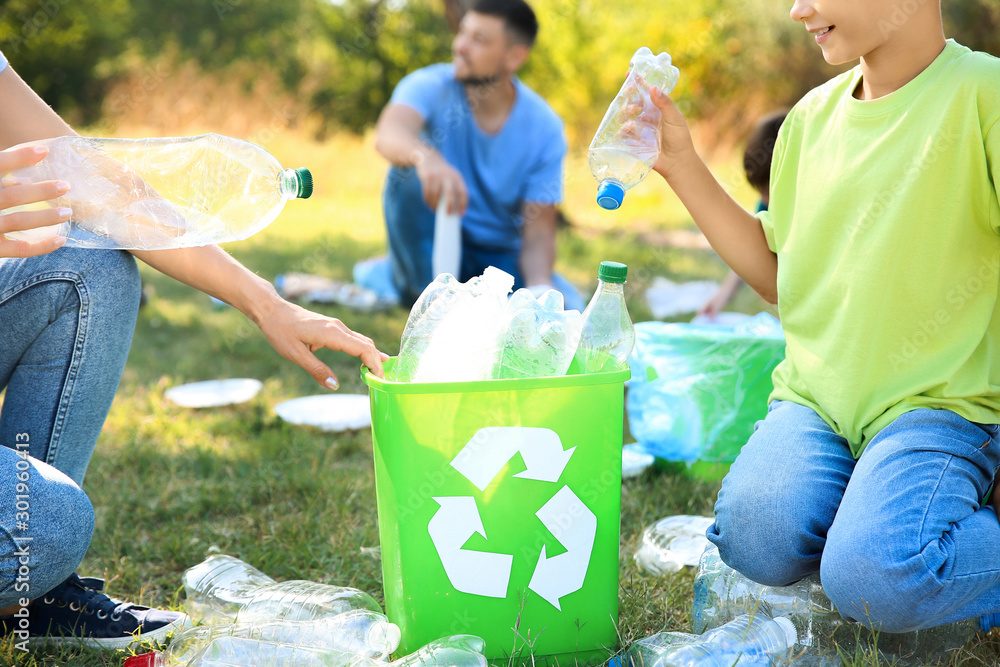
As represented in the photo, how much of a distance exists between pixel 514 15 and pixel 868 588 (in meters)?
3.35

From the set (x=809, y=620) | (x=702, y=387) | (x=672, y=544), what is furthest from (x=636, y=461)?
(x=809, y=620)

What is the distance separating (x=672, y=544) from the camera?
1898mm

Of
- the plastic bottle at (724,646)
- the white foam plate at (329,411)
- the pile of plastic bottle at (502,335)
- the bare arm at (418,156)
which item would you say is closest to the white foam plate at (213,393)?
the white foam plate at (329,411)

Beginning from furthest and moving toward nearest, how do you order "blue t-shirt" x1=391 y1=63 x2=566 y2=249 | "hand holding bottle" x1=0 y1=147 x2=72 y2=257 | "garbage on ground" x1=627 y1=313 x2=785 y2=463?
"blue t-shirt" x1=391 y1=63 x2=566 y2=249 < "garbage on ground" x1=627 y1=313 x2=785 y2=463 < "hand holding bottle" x1=0 y1=147 x2=72 y2=257

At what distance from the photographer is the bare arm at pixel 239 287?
1463 mm

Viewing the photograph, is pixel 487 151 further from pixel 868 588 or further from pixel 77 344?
pixel 868 588

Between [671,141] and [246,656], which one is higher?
[671,141]

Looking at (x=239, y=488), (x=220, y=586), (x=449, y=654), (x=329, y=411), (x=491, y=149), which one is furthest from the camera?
(x=491, y=149)

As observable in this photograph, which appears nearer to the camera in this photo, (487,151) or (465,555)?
(465,555)

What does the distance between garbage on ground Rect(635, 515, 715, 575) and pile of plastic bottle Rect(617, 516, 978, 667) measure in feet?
0.41

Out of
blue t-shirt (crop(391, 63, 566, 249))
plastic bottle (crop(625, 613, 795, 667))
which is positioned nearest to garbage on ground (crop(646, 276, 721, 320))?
blue t-shirt (crop(391, 63, 566, 249))

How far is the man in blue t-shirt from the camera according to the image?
3.97m

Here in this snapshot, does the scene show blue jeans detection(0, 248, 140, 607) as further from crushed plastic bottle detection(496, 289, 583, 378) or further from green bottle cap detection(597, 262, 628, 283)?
green bottle cap detection(597, 262, 628, 283)

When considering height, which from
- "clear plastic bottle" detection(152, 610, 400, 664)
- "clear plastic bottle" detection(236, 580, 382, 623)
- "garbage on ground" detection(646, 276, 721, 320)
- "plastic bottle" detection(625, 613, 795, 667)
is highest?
"plastic bottle" detection(625, 613, 795, 667)
